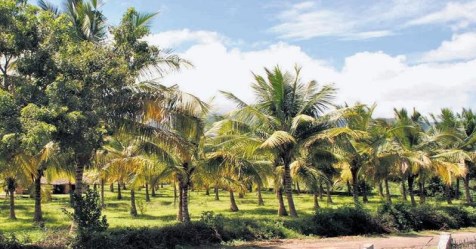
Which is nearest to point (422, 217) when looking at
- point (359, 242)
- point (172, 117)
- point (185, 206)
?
point (359, 242)

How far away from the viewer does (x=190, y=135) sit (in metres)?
15.8

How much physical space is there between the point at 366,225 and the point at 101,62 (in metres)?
12.0

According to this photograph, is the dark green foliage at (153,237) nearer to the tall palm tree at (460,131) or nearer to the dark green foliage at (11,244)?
the dark green foliage at (11,244)

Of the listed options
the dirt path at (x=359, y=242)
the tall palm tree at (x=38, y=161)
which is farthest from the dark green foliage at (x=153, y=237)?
the tall palm tree at (x=38, y=161)

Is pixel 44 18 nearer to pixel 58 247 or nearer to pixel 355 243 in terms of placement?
pixel 58 247

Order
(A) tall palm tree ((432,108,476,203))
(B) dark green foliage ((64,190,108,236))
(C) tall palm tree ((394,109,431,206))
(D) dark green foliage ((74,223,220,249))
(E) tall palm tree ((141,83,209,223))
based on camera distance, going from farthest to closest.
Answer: (A) tall palm tree ((432,108,476,203))
(C) tall palm tree ((394,109,431,206))
(E) tall palm tree ((141,83,209,223))
(B) dark green foliage ((64,190,108,236))
(D) dark green foliage ((74,223,220,249))

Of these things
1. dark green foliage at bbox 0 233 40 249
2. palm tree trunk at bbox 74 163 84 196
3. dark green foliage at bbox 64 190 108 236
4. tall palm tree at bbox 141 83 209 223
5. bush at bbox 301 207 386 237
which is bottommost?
bush at bbox 301 207 386 237

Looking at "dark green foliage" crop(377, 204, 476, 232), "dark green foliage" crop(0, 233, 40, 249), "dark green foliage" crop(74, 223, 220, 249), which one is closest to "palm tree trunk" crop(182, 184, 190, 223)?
"dark green foliage" crop(74, 223, 220, 249)

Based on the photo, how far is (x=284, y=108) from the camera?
1914 cm

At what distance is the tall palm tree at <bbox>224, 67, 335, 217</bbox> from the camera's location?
18.5 metres

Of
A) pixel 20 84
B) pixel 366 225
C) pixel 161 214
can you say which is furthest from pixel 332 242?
pixel 161 214

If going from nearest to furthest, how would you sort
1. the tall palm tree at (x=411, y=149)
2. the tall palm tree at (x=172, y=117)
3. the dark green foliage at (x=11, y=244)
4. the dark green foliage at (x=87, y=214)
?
the dark green foliage at (x=11, y=244) → the dark green foliage at (x=87, y=214) → the tall palm tree at (x=172, y=117) → the tall palm tree at (x=411, y=149)

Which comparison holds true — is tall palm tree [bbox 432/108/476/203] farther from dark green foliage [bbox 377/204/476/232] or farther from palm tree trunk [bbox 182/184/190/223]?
palm tree trunk [bbox 182/184/190/223]

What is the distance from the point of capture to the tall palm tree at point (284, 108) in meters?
18.5
